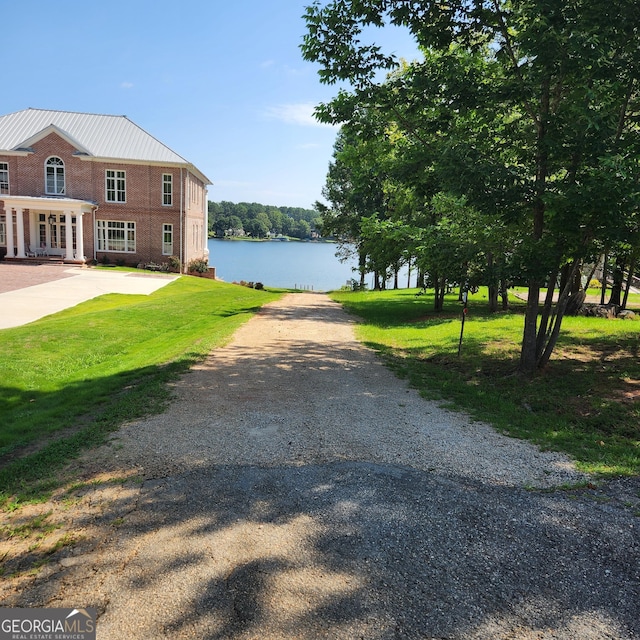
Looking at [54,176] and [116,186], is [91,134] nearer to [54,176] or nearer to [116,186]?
[54,176]

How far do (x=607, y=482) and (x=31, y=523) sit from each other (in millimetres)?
5369

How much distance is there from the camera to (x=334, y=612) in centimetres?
323

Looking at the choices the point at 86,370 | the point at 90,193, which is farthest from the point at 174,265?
the point at 86,370

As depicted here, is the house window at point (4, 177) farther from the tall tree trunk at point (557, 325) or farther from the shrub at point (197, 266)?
the tall tree trunk at point (557, 325)

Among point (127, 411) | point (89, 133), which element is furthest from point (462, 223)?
point (89, 133)

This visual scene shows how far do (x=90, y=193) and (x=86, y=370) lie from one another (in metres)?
27.9

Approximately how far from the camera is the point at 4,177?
111 feet

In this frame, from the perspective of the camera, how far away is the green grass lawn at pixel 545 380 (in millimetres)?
6645

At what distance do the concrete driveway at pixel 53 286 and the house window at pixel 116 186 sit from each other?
603 cm

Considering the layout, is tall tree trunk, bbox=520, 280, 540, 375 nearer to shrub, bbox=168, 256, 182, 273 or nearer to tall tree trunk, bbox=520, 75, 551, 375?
tall tree trunk, bbox=520, 75, 551, 375

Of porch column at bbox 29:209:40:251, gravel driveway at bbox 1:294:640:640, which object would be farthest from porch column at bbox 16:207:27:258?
gravel driveway at bbox 1:294:640:640

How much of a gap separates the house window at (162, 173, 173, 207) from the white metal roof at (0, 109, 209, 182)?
3.64ft

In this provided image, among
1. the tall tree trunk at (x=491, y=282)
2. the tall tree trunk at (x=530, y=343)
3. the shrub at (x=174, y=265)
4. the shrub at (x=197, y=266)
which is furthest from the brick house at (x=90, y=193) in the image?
the tall tree trunk at (x=530, y=343)

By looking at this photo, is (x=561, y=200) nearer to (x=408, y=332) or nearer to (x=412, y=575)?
(x=412, y=575)
